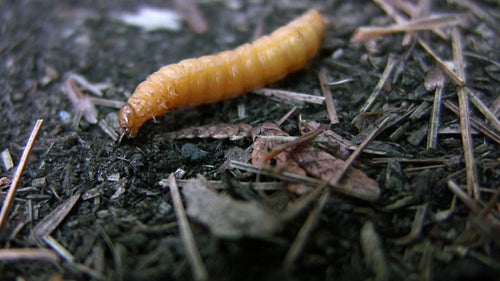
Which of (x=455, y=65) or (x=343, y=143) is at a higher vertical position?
(x=455, y=65)

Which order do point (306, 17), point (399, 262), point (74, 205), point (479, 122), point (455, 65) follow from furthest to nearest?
point (306, 17) → point (455, 65) → point (479, 122) → point (74, 205) → point (399, 262)

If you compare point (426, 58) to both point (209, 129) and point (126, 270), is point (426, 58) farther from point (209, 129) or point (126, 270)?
point (126, 270)

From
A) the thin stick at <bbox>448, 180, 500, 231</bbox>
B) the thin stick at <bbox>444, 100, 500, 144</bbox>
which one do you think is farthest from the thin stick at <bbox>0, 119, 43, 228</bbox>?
the thin stick at <bbox>444, 100, 500, 144</bbox>

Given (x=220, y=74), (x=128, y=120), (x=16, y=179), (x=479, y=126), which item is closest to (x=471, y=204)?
(x=479, y=126)

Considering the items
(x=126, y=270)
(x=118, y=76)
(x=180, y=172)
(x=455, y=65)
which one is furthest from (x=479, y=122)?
(x=118, y=76)

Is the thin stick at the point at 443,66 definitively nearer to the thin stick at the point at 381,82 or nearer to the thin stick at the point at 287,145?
the thin stick at the point at 381,82

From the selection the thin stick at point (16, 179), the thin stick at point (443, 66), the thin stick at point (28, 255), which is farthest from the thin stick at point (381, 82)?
the thin stick at point (16, 179)

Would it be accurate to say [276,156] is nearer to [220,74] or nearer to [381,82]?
[220,74]
